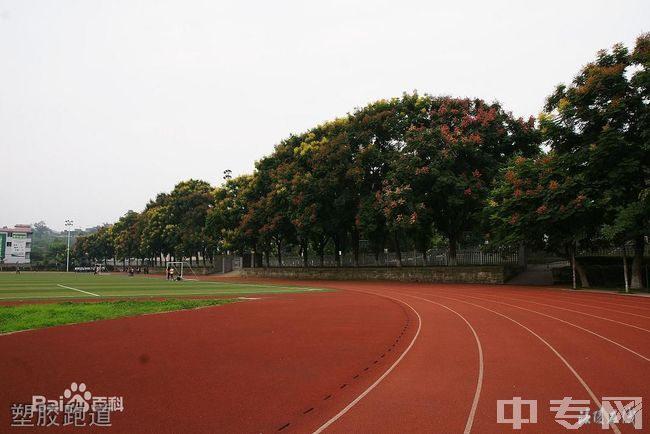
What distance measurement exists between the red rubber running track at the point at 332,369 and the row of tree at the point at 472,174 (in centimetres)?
1056

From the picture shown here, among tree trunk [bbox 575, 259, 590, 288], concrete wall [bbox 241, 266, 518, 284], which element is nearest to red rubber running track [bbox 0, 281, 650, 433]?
tree trunk [bbox 575, 259, 590, 288]

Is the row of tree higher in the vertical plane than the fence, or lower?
higher

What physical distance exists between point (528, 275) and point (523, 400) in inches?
1095

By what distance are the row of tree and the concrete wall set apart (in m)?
1.82

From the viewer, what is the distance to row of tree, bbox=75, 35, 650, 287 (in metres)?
21.1

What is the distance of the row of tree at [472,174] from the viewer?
69.3ft

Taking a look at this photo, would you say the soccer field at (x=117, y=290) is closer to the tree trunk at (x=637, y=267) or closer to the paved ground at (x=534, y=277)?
the paved ground at (x=534, y=277)

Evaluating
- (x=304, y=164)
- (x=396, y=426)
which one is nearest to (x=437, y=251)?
(x=304, y=164)

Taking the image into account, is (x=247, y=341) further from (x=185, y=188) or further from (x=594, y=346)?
(x=185, y=188)

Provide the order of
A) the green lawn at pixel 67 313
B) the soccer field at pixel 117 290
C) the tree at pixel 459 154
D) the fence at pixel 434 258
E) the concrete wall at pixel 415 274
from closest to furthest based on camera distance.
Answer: the green lawn at pixel 67 313
the soccer field at pixel 117 290
the tree at pixel 459 154
the concrete wall at pixel 415 274
the fence at pixel 434 258

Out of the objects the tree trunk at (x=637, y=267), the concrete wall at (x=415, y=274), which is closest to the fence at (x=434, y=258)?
the concrete wall at (x=415, y=274)

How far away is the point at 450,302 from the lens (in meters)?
18.2

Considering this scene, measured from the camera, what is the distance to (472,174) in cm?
2914

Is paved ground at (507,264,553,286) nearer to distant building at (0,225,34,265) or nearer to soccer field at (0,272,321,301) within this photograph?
soccer field at (0,272,321,301)
